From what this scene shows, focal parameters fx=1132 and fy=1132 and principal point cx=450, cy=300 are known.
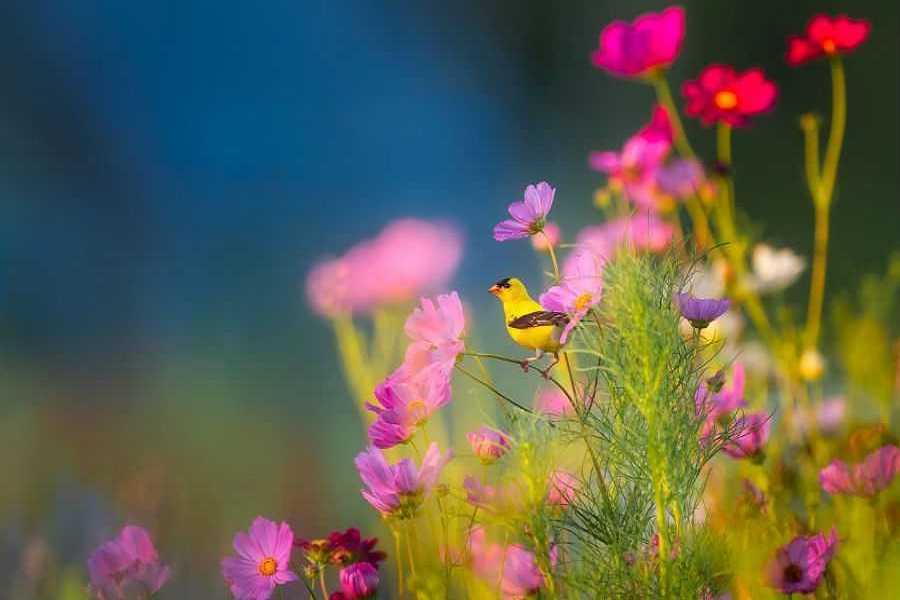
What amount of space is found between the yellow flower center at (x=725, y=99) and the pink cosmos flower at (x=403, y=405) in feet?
2.36

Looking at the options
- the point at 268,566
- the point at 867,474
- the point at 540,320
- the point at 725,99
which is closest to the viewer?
the point at 540,320

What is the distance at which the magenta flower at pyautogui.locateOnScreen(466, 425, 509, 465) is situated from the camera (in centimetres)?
63

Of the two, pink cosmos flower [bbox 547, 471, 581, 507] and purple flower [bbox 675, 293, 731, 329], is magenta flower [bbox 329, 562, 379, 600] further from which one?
purple flower [bbox 675, 293, 731, 329]

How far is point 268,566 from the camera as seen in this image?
2.25ft

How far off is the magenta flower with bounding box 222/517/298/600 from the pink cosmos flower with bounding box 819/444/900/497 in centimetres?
39

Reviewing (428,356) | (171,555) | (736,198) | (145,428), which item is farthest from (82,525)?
(736,198)

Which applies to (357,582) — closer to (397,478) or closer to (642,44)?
(397,478)

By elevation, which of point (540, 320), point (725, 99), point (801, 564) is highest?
point (725, 99)

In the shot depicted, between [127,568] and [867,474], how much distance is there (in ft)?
1.66

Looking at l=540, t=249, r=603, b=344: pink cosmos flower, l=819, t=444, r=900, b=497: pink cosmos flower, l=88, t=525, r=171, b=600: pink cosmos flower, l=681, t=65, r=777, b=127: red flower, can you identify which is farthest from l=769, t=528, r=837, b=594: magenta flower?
l=681, t=65, r=777, b=127: red flower

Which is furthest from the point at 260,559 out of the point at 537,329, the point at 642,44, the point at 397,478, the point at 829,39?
the point at 829,39

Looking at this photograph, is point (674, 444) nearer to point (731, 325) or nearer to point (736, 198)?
point (731, 325)

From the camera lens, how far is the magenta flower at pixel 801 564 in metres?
0.69

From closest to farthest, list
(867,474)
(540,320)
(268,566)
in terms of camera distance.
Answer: (540,320), (268,566), (867,474)
